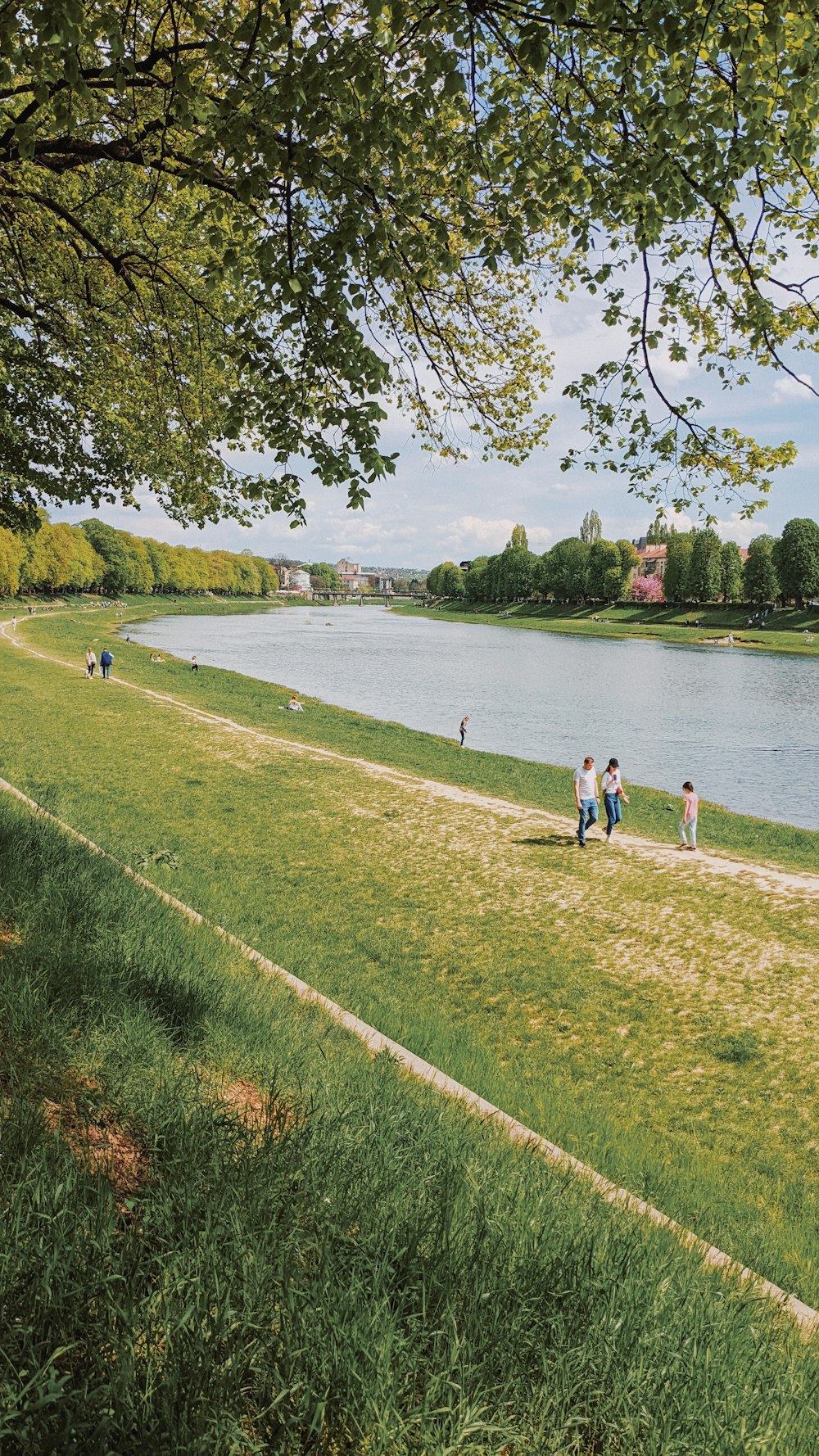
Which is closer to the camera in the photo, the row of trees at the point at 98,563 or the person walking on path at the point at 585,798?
the person walking on path at the point at 585,798

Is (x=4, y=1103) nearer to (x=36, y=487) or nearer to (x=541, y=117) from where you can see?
(x=541, y=117)

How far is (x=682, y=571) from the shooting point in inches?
4734

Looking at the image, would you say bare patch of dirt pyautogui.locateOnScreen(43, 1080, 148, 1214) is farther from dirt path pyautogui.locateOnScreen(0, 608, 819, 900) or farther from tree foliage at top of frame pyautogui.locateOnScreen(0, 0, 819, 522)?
dirt path pyautogui.locateOnScreen(0, 608, 819, 900)

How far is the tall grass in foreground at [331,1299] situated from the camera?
2209 mm

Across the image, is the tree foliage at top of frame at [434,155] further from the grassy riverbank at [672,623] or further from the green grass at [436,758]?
the grassy riverbank at [672,623]

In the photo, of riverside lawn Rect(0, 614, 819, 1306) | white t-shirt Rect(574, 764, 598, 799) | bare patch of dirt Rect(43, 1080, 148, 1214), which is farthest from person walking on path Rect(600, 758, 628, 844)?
bare patch of dirt Rect(43, 1080, 148, 1214)

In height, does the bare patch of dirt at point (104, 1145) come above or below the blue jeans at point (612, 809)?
above

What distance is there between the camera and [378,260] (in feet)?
15.2

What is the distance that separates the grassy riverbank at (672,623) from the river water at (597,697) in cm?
667

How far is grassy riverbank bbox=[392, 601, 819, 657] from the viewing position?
91875 mm

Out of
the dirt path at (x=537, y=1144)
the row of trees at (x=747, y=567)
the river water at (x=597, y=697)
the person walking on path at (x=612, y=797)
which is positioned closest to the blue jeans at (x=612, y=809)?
the person walking on path at (x=612, y=797)

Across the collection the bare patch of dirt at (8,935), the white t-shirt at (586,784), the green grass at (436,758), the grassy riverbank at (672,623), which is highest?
the grassy riverbank at (672,623)

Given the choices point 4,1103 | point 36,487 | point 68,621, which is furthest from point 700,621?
point 4,1103

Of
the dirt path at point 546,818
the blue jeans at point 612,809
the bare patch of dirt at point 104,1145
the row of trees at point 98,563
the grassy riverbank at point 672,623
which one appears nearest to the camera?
the bare patch of dirt at point 104,1145
